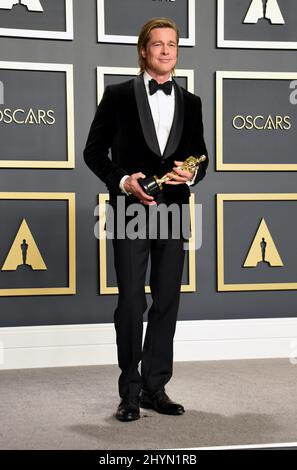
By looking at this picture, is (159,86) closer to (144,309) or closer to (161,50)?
(161,50)

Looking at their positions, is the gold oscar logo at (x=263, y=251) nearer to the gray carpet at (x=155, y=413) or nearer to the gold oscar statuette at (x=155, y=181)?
the gray carpet at (x=155, y=413)

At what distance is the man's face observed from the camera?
2379 mm

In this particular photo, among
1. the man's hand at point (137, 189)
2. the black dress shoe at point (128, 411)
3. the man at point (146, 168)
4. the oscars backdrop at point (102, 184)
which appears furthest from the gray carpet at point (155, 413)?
the man's hand at point (137, 189)

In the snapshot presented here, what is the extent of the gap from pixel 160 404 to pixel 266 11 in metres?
2.23

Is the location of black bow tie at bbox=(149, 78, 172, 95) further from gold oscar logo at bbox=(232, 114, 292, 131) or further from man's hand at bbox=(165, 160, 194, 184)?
gold oscar logo at bbox=(232, 114, 292, 131)

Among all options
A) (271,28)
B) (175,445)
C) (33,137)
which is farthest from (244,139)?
(175,445)

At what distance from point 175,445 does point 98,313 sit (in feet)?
4.63

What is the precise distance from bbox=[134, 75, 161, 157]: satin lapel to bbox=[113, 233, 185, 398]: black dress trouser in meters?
0.36

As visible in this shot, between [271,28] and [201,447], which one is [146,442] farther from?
[271,28]

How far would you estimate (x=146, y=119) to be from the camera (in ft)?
8.00

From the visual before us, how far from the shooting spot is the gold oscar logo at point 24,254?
11.0ft

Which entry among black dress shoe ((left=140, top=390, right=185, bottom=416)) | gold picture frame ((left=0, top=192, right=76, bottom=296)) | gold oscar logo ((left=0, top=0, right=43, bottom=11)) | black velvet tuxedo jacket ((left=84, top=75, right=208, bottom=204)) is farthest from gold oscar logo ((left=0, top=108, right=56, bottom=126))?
black dress shoe ((left=140, top=390, right=185, bottom=416))

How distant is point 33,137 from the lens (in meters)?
3.40

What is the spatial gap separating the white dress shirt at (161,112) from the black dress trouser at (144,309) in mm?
314
